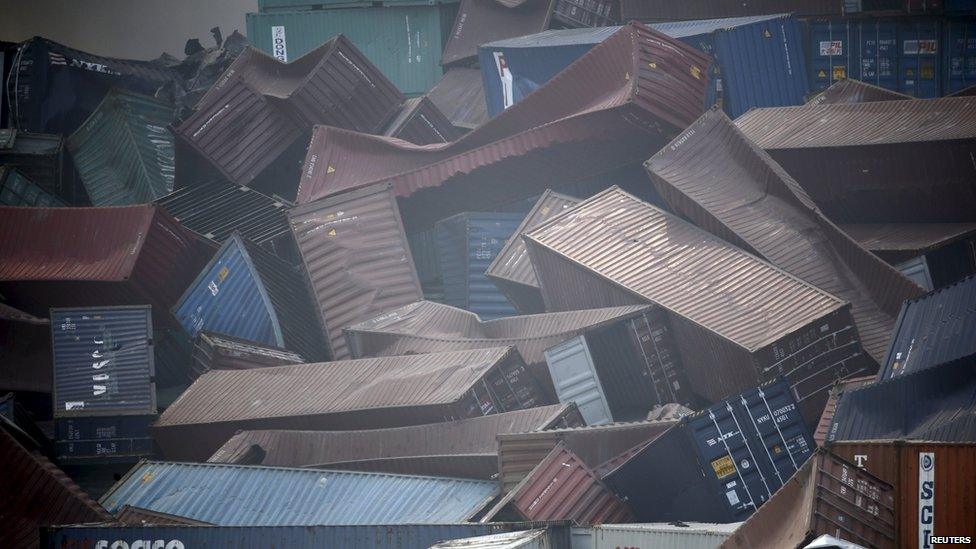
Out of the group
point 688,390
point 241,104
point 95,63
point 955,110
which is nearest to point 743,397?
point 688,390

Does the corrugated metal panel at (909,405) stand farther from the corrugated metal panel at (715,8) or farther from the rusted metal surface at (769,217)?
the corrugated metal panel at (715,8)

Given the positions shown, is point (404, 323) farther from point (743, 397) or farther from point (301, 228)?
point (743, 397)

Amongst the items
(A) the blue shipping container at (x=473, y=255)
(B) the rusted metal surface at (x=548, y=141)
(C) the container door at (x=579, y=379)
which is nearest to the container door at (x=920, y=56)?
(B) the rusted metal surface at (x=548, y=141)

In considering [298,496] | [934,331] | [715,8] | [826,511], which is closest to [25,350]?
[298,496]

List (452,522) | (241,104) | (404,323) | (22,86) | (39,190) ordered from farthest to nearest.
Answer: (22,86) < (39,190) < (241,104) < (404,323) < (452,522)

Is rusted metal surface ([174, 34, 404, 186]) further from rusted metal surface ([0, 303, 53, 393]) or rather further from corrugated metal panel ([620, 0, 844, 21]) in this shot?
corrugated metal panel ([620, 0, 844, 21])

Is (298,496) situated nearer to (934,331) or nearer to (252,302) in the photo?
(252,302)
